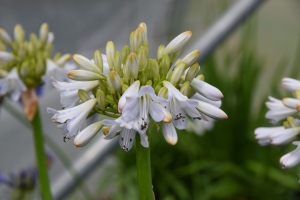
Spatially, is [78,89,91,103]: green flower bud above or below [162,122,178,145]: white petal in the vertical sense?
above

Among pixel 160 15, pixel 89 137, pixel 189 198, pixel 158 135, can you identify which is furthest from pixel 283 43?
pixel 89 137

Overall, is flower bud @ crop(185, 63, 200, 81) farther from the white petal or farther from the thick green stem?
the thick green stem

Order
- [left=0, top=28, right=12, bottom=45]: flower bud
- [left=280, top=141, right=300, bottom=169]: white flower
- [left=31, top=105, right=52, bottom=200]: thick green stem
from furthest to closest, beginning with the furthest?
[left=0, top=28, right=12, bottom=45]: flower bud < [left=31, top=105, right=52, bottom=200]: thick green stem < [left=280, top=141, right=300, bottom=169]: white flower

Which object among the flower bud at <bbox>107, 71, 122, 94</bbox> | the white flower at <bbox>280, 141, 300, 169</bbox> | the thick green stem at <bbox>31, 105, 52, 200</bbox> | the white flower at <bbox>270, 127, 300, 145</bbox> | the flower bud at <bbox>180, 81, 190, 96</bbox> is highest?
the flower bud at <bbox>107, 71, 122, 94</bbox>

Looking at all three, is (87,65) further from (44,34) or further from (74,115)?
(44,34)

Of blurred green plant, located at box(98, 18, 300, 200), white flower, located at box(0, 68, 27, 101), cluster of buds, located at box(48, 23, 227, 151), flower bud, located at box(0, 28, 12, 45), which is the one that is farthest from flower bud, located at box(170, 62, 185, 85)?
blurred green plant, located at box(98, 18, 300, 200)

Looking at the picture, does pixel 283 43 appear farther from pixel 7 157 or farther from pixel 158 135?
pixel 7 157

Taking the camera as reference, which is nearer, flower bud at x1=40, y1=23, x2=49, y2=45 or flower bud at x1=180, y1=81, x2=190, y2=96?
flower bud at x1=180, y1=81, x2=190, y2=96
